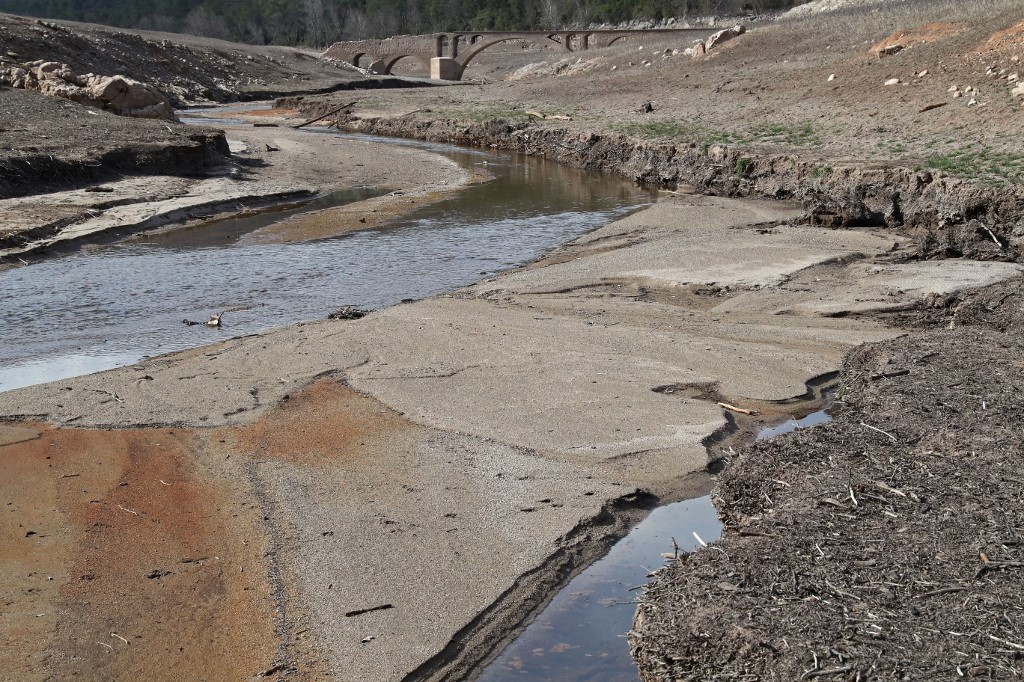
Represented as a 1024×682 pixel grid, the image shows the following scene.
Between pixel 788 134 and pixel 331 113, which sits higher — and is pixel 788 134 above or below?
below

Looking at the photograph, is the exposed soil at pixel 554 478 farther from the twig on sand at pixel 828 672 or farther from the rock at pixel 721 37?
the rock at pixel 721 37

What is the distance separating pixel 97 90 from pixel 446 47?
3978 cm

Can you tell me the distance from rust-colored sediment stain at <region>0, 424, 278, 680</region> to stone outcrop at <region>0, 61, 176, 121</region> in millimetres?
18165

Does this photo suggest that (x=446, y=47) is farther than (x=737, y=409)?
Yes

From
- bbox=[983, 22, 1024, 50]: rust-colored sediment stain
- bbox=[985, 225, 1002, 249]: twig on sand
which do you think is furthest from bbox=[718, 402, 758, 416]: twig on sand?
bbox=[983, 22, 1024, 50]: rust-colored sediment stain

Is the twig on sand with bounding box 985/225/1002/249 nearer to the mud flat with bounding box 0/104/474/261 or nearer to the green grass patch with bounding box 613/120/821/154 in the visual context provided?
the green grass patch with bounding box 613/120/821/154

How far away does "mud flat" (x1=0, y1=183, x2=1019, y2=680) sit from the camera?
4.56m

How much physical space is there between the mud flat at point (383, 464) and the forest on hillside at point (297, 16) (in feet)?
252

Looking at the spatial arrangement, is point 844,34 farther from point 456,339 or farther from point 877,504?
point 877,504

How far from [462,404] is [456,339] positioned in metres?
1.53

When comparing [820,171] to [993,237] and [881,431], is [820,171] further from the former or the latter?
[881,431]

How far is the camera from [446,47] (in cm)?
6028

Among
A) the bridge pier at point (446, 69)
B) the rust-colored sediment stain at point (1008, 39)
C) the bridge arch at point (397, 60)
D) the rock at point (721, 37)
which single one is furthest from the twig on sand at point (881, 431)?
the bridge arch at point (397, 60)

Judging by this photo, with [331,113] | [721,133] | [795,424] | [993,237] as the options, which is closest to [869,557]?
[795,424]
